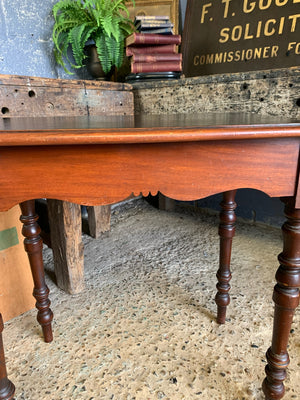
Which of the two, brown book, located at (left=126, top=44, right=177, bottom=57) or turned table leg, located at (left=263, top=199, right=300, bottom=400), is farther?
brown book, located at (left=126, top=44, right=177, bottom=57)

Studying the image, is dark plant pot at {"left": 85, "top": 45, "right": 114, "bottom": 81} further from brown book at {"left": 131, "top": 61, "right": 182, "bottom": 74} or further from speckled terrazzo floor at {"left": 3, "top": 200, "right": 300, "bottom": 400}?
speckled terrazzo floor at {"left": 3, "top": 200, "right": 300, "bottom": 400}

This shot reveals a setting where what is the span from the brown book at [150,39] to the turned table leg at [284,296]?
1.38 metres

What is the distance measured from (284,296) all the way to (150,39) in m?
1.51

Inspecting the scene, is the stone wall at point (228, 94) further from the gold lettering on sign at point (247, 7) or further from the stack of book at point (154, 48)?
the gold lettering on sign at point (247, 7)

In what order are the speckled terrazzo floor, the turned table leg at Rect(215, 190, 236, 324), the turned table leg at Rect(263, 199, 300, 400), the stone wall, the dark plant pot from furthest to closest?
the dark plant pot, the stone wall, the turned table leg at Rect(215, 190, 236, 324), the speckled terrazzo floor, the turned table leg at Rect(263, 199, 300, 400)

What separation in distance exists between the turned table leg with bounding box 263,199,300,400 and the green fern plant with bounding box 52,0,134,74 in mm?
1483

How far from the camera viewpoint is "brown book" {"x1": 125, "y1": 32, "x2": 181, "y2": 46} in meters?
1.63

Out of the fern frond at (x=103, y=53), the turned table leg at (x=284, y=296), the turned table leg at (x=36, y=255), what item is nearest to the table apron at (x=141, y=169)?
the turned table leg at (x=284, y=296)

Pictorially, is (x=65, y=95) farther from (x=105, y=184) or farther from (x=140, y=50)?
(x=105, y=184)

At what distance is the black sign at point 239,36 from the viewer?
1581mm

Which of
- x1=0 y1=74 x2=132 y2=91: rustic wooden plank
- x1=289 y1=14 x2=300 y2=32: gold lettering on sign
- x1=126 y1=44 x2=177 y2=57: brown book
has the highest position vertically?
x1=289 y1=14 x2=300 y2=32: gold lettering on sign

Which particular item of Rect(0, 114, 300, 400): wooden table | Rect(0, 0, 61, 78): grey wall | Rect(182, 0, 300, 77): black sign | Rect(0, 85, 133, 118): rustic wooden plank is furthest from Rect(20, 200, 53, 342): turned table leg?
Rect(182, 0, 300, 77): black sign

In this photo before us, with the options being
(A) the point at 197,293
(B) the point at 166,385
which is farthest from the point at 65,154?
(A) the point at 197,293

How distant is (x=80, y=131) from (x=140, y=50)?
1442 mm
